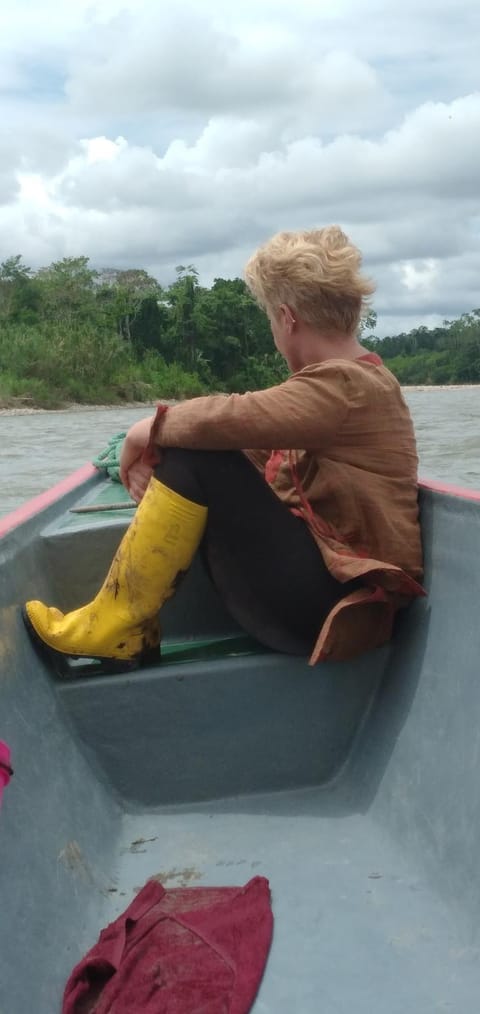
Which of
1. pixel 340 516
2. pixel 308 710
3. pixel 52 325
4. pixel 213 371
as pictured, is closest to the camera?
pixel 340 516

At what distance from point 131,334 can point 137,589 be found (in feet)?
122

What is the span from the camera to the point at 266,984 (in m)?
1.32

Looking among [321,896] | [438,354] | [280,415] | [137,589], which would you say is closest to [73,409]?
[137,589]

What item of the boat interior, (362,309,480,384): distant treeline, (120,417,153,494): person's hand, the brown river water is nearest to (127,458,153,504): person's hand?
(120,417,153,494): person's hand

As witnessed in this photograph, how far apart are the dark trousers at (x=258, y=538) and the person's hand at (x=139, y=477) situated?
4.5 inches

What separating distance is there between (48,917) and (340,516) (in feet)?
2.54

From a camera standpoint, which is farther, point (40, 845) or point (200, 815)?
point (200, 815)

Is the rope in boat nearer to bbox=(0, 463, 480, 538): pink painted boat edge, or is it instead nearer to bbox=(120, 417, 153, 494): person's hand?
bbox=(0, 463, 480, 538): pink painted boat edge

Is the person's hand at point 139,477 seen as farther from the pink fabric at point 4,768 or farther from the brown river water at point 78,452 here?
the brown river water at point 78,452

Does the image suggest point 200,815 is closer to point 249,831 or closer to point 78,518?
point 249,831

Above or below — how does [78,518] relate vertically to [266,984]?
above

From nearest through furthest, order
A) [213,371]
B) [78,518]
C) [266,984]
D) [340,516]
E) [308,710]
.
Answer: [266,984]
[340,516]
[308,710]
[78,518]
[213,371]

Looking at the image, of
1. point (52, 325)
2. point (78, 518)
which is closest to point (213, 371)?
point (52, 325)

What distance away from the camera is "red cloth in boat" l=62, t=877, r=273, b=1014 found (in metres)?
1.27
